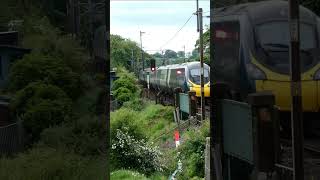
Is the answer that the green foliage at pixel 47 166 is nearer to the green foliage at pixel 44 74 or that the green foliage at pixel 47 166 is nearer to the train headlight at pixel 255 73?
the green foliage at pixel 44 74

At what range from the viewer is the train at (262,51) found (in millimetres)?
6102

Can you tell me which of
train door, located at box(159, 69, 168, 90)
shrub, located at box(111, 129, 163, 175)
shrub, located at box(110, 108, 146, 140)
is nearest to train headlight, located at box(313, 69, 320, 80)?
shrub, located at box(111, 129, 163, 175)

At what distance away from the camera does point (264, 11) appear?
623cm

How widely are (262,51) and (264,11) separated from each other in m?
0.47

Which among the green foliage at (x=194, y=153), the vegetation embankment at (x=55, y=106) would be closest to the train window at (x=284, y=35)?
the vegetation embankment at (x=55, y=106)

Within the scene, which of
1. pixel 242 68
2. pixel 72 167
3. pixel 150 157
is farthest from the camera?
pixel 150 157

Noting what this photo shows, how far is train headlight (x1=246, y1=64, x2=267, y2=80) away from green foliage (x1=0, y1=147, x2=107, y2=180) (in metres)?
2.11

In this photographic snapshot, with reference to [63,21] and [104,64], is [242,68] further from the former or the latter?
[63,21]

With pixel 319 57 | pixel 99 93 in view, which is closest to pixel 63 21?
pixel 99 93

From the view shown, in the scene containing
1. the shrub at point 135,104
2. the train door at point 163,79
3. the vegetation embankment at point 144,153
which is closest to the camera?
the vegetation embankment at point 144,153

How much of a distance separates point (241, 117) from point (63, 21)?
2.38 metres

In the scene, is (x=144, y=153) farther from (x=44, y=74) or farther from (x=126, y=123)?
(x=44, y=74)

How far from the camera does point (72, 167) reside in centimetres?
595

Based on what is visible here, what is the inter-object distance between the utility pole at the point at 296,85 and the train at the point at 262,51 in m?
1.26
